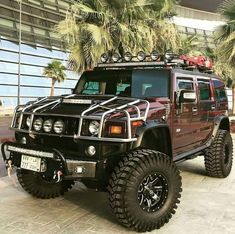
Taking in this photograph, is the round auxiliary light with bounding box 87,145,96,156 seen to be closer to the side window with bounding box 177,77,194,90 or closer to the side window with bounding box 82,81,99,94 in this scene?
the side window with bounding box 82,81,99,94

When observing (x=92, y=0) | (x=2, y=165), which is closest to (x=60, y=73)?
(x=92, y=0)

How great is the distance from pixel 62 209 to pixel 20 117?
132 centimetres

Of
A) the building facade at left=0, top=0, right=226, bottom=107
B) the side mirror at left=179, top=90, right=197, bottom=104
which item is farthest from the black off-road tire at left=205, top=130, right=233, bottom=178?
the building facade at left=0, top=0, right=226, bottom=107

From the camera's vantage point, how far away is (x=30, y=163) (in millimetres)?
5004

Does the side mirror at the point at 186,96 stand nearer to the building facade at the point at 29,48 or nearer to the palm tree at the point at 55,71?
the building facade at the point at 29,48

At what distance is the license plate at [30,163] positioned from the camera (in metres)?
4.90

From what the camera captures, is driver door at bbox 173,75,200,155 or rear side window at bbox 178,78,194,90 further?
rear side window at bbox 178,78,194,90

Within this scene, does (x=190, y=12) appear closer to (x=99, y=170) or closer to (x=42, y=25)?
(x=42, y=25)

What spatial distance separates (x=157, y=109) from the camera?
5.26 m

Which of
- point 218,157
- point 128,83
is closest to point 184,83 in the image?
point 128,83

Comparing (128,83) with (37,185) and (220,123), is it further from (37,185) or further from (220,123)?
(220,123)

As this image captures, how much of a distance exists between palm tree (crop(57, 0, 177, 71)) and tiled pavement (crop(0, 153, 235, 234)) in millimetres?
Result: 8018

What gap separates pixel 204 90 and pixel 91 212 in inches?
114

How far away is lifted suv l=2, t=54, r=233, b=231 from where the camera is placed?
4672 millimetres
